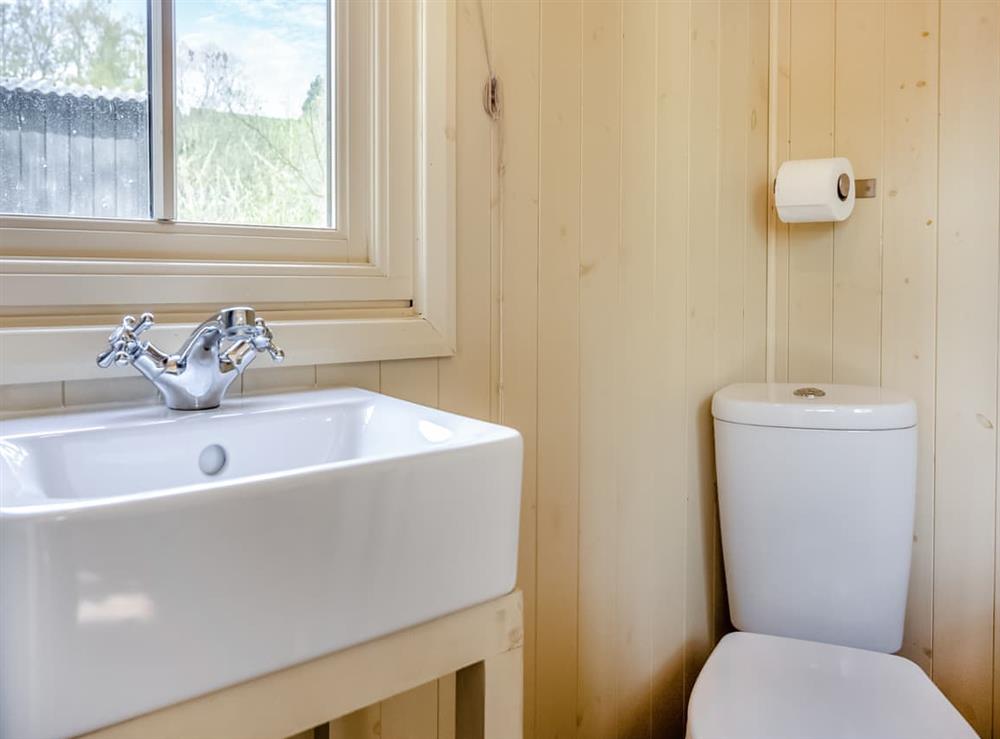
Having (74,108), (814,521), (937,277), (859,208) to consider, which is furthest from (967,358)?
(74,108)

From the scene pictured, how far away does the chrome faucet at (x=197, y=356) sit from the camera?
2.57ft

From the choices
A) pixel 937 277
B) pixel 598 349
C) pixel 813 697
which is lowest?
pixel 813 697

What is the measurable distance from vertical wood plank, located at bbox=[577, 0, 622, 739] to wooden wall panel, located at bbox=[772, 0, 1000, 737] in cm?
68

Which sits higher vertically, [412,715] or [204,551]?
[204,551]

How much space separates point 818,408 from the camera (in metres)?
1.43

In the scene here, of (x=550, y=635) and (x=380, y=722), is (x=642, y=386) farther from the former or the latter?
(x=380, y=722)

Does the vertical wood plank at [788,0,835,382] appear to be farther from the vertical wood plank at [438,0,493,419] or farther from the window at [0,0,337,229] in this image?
the window at [0,0,337,229]

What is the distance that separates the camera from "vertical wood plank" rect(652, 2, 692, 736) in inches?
56.7

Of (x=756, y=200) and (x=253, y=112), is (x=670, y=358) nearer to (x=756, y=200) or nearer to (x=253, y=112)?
(x=756, y=200)

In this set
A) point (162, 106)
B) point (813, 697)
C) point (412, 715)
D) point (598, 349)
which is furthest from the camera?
point (598, 349)

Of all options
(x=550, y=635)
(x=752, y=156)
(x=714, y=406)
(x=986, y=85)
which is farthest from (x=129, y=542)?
(x=986, y=85)

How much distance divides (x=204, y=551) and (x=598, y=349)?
889 mm

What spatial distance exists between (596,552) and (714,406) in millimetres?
413

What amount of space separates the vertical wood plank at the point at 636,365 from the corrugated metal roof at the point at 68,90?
0.78m
